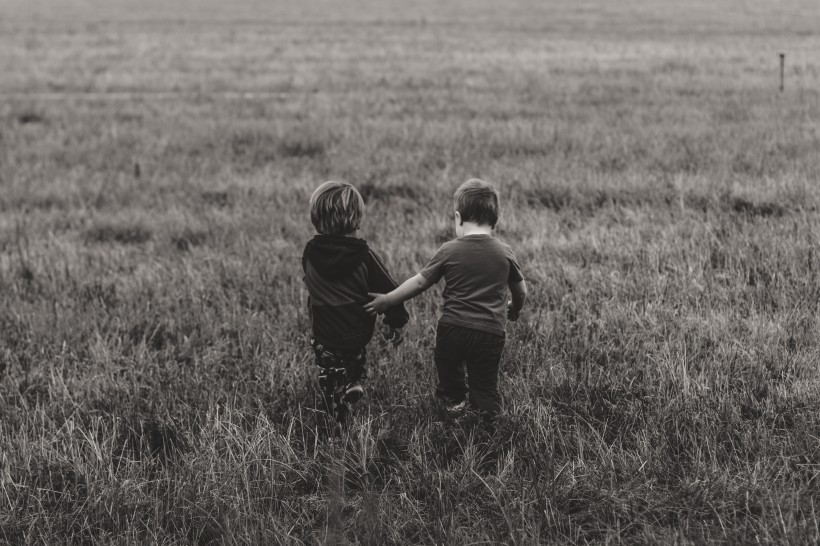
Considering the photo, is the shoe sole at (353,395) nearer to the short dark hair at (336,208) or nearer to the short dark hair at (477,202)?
the short dark hair at (336,208)

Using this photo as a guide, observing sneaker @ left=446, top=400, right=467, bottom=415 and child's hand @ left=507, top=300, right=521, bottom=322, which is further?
child's hand @ left=507, top=300, right=521, bottom=322

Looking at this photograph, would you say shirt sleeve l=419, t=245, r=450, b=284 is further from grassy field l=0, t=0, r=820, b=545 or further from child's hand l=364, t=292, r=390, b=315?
grassy field l=0, t=0, r=820, b=545

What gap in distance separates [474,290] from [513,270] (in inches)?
8.7

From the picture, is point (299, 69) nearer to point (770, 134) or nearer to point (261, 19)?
point (770, 134)

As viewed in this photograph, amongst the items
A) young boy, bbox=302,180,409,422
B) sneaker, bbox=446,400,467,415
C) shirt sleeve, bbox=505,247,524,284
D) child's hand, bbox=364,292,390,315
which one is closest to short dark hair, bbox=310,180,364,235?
young boy, bbox=302,180,409,422

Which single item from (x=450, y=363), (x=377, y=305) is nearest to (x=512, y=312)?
(x=450, y=363)

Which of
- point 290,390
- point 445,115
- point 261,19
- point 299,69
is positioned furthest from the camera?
point 261,19

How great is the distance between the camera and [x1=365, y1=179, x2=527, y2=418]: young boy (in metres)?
3.17

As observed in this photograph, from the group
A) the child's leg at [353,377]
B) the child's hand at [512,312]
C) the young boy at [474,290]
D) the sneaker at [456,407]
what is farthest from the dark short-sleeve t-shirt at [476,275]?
the child's leg at [353,377]

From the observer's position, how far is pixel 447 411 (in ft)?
11.0

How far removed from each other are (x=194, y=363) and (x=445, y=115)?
29.7ft

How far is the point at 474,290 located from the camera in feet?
10.5

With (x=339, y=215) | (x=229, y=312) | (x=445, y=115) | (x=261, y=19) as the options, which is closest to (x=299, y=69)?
(x=445, y=115)

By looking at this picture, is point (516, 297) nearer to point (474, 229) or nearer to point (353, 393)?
point (474, 229)
